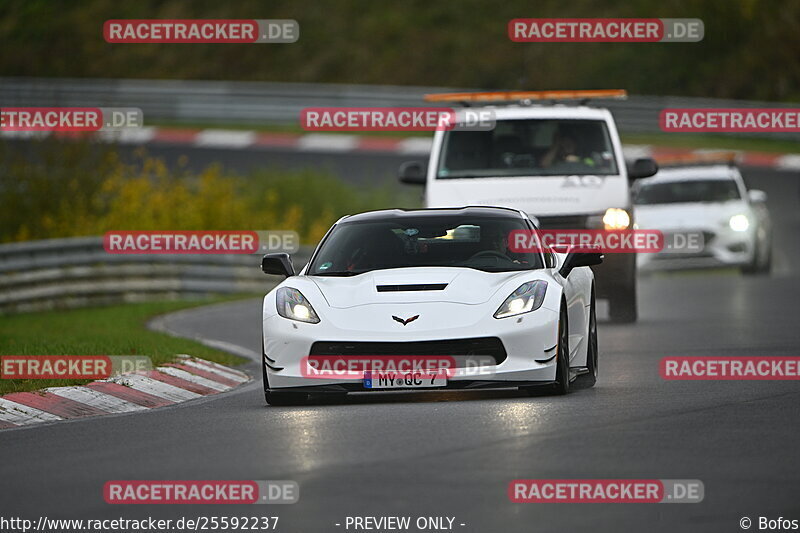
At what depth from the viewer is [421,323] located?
11.6 metres

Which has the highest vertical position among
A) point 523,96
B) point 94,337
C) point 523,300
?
point 523,96

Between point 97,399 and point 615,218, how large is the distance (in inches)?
289

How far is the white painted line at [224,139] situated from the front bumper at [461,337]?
32.4 meters

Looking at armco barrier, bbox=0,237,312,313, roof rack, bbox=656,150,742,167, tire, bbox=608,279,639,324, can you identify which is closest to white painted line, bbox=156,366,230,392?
tire, bbox=608,279,639,324

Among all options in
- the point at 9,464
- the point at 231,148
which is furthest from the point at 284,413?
the point at 231,148

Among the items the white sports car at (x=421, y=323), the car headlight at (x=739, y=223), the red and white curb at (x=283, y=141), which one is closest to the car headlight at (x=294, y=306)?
the white sports car at (x=421, y=323)

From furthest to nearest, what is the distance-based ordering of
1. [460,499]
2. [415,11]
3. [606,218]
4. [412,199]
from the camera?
1. [415,11]
2. [412,199]
3. [606,218]
4. [460,499]

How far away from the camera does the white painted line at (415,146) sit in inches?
1687

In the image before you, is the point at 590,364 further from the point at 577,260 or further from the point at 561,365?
the point at 561,365

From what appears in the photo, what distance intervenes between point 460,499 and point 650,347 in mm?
8675

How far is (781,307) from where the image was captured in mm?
21156

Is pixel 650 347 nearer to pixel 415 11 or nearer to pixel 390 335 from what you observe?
pixel 390 335

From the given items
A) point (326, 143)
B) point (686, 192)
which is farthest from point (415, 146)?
point (686, 192)

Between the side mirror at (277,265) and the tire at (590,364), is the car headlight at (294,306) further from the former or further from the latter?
the tire at (590,364)
